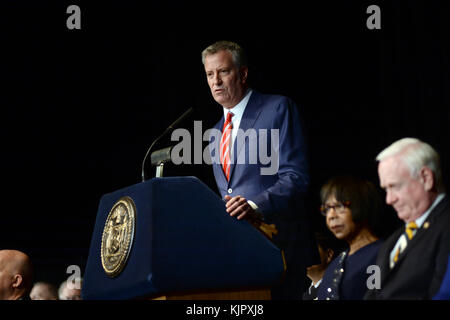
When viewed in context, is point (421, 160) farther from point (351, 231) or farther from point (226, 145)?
point (226, 145)

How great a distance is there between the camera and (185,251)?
2.17 metres

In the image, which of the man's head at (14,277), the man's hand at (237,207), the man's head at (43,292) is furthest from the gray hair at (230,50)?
the man's head at (43,292)

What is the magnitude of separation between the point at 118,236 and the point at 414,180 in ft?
3.52

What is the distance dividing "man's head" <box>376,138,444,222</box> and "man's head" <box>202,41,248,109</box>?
3.30 feet

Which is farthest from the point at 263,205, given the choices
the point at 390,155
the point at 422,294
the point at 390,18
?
the point at 390,18

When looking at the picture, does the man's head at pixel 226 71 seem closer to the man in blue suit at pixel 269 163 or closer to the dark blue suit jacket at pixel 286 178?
the man in blue suit at pixel 269 163

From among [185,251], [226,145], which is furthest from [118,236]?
[226,145]

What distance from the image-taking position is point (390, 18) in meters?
3.82

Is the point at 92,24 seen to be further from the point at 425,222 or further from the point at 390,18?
the point at 425,222

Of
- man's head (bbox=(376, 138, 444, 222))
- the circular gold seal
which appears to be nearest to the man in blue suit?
the circular gold seal

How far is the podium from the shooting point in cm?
214

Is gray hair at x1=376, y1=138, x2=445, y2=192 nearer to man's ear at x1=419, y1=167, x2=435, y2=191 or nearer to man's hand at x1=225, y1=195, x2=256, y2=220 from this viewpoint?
man's ear at x1=419, y1=167, x2=435, y2=191

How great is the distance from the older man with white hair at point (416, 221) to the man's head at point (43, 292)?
352 centimetres

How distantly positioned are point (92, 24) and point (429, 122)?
7.96ft
